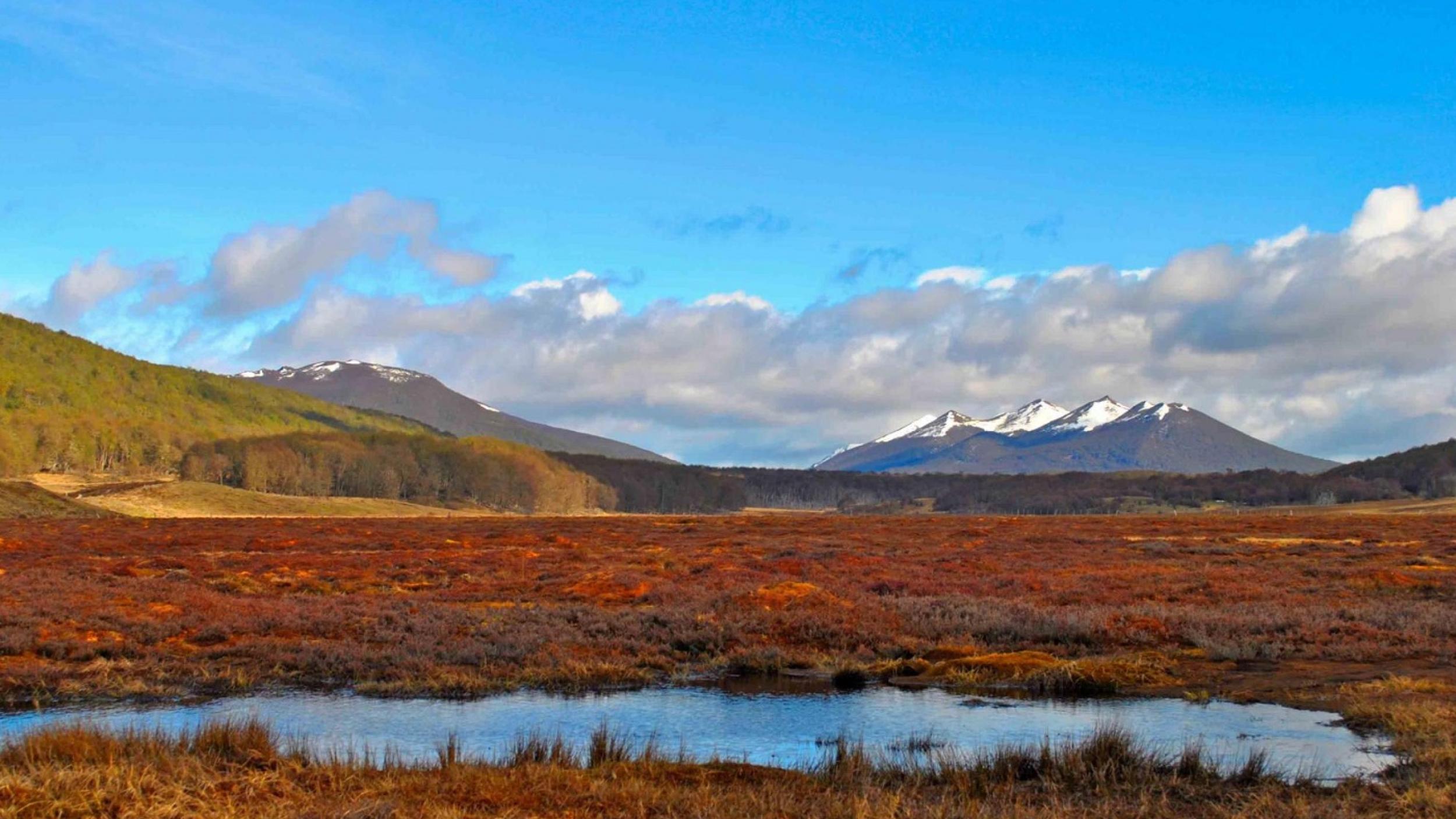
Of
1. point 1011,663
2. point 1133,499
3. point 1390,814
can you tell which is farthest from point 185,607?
point 1133,499

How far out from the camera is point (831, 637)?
21.2m

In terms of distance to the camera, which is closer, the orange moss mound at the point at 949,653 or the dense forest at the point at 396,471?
the orange moss mound at the point at 949,653

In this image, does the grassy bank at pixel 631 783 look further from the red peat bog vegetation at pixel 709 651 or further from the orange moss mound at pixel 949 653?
the orange moss mound at pixel 949 653

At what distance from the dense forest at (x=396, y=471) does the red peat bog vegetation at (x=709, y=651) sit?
105m

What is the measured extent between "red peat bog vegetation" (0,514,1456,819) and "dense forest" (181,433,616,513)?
105m

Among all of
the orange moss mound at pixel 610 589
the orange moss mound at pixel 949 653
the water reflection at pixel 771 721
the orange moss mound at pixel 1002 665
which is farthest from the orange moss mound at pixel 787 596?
the water reflection at pixel 771 721

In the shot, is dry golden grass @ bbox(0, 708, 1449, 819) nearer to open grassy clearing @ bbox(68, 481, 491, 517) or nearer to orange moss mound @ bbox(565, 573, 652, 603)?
orange moss mound @ bbox(565, 573, 652, 603)

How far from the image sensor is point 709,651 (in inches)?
791

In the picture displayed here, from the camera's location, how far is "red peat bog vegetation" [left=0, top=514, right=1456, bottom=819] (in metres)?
9.53

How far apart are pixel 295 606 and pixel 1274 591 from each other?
82.4 feet

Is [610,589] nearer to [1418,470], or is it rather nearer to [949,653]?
[949,653]

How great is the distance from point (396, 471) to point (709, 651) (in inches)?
6117

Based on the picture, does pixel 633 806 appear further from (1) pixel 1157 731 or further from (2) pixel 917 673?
(2) pixel 917 673

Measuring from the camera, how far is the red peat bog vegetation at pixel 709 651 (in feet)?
31.3
